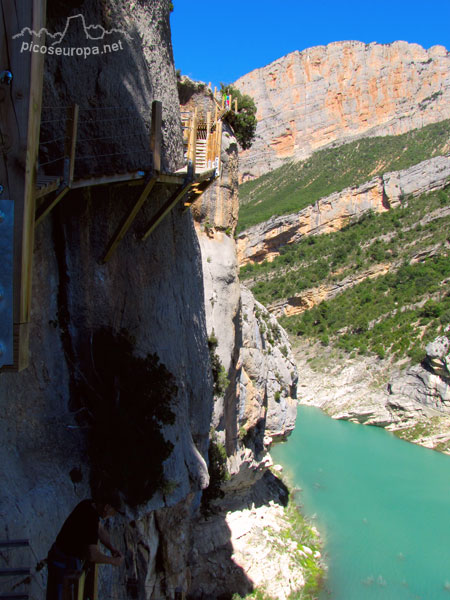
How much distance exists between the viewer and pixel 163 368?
252 inches

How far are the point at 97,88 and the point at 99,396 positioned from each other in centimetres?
333

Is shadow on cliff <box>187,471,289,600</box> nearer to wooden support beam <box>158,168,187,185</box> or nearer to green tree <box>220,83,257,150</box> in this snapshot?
wooden support beam <box>158,168,187,185</box>

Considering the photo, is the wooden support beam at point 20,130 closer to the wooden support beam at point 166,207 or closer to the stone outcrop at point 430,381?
the wooden support beam at point 166,207

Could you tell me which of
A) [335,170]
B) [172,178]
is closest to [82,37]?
[172,178]

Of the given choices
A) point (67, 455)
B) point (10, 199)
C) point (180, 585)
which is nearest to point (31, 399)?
point (67, 455)

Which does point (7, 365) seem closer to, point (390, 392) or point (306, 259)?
point (390, 392)

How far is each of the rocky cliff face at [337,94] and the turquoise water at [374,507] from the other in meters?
A: 63.7

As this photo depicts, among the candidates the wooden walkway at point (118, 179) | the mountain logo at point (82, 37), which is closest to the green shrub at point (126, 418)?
the wooden walkway at point (118, 179)

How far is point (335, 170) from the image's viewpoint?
66.2m

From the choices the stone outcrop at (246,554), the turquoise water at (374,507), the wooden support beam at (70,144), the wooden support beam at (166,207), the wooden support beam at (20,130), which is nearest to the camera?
the wooden support beam at (20,130)

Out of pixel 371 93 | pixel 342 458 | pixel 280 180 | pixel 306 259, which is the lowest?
pixel 342 458

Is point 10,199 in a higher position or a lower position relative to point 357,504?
higher

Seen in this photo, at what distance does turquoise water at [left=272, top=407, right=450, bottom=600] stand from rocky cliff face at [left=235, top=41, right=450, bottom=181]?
63.7m

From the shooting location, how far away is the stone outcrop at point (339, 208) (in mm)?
51562
